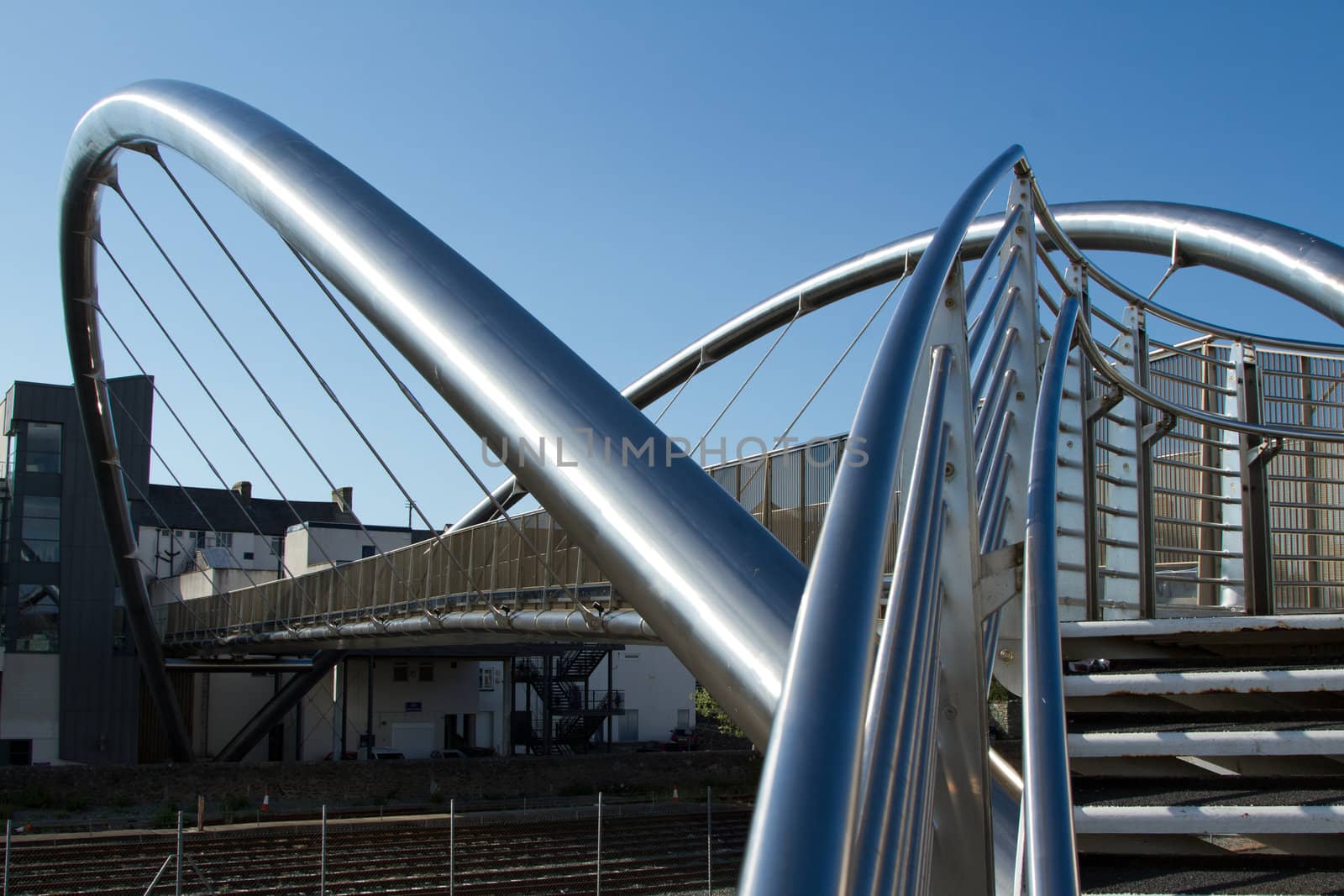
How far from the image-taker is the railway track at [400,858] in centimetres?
1758

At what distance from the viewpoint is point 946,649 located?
5.42ft

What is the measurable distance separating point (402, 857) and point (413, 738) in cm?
1859

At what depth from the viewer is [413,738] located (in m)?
37.8

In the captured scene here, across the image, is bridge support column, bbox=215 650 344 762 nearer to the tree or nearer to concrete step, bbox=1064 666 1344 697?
the tree

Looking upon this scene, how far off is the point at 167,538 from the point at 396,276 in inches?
1867

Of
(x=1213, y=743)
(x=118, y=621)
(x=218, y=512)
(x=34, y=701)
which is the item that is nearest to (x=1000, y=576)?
(x=1213, y=743)

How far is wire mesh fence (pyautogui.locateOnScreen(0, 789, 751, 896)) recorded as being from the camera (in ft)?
57.4

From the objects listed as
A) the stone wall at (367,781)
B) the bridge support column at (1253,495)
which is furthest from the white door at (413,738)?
the bridge support column at (1253,495)

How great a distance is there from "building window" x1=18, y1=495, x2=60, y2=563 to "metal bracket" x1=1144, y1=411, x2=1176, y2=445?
1336 inches

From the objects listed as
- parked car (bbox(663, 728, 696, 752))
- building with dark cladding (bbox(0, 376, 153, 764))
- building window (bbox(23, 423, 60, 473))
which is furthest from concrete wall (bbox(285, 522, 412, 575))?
parked car (bbox(663, 728, 696, 752))

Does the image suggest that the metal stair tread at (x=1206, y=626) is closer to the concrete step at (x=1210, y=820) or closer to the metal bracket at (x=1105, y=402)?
the concrete step at (x=1210, y=820)

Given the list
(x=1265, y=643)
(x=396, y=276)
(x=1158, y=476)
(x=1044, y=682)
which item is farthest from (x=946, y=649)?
(x=1158, y=476)

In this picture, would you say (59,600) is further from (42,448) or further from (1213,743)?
(1213,743)

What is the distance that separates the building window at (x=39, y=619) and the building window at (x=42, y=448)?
3367 millimetres
